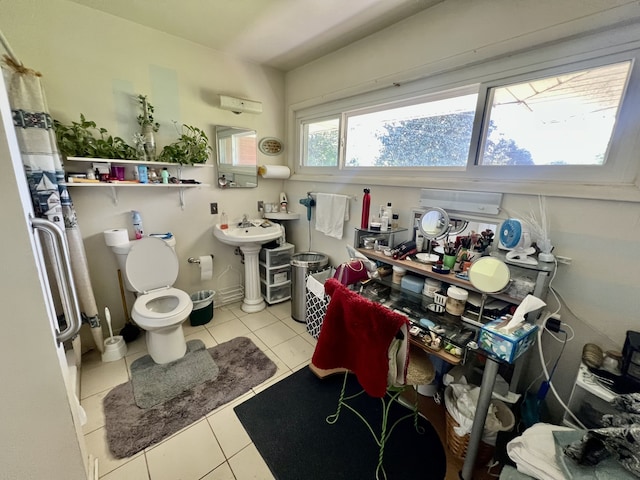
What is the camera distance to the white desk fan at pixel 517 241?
1.24m

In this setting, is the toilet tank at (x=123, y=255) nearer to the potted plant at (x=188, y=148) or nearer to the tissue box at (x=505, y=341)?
the potted plant at (x=188, y=148)

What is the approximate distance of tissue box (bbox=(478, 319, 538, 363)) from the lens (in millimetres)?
938

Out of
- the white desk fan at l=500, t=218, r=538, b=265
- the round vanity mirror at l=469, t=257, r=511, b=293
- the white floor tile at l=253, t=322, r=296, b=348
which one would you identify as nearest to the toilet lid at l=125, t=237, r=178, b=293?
the white floor tile at l=253, t=322, r=296, b=348

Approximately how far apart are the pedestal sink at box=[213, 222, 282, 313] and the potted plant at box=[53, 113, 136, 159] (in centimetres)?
97

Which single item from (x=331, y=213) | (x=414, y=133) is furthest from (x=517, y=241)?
(x=331, y=213)

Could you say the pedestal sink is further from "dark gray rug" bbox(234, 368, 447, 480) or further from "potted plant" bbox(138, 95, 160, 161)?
"dark gray rug" bbox(234, 368, 447, 480)

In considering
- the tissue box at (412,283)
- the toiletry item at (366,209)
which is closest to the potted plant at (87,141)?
the toiletry item at (366,209)

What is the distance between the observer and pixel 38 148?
1509mm

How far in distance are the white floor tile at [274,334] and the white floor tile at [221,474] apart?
94cm

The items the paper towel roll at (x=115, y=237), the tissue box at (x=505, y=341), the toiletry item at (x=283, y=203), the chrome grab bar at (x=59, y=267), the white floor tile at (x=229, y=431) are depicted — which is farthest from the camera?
the toiletry item at (x=283, y=203)

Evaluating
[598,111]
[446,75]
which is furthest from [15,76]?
[598,111]

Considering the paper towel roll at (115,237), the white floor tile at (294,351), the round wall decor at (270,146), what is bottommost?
the white floor tile at (294,351)

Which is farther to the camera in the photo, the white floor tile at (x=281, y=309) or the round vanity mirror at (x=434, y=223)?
the white floor tile at (x=281, y=309)

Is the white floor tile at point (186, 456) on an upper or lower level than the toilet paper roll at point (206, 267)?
lower
